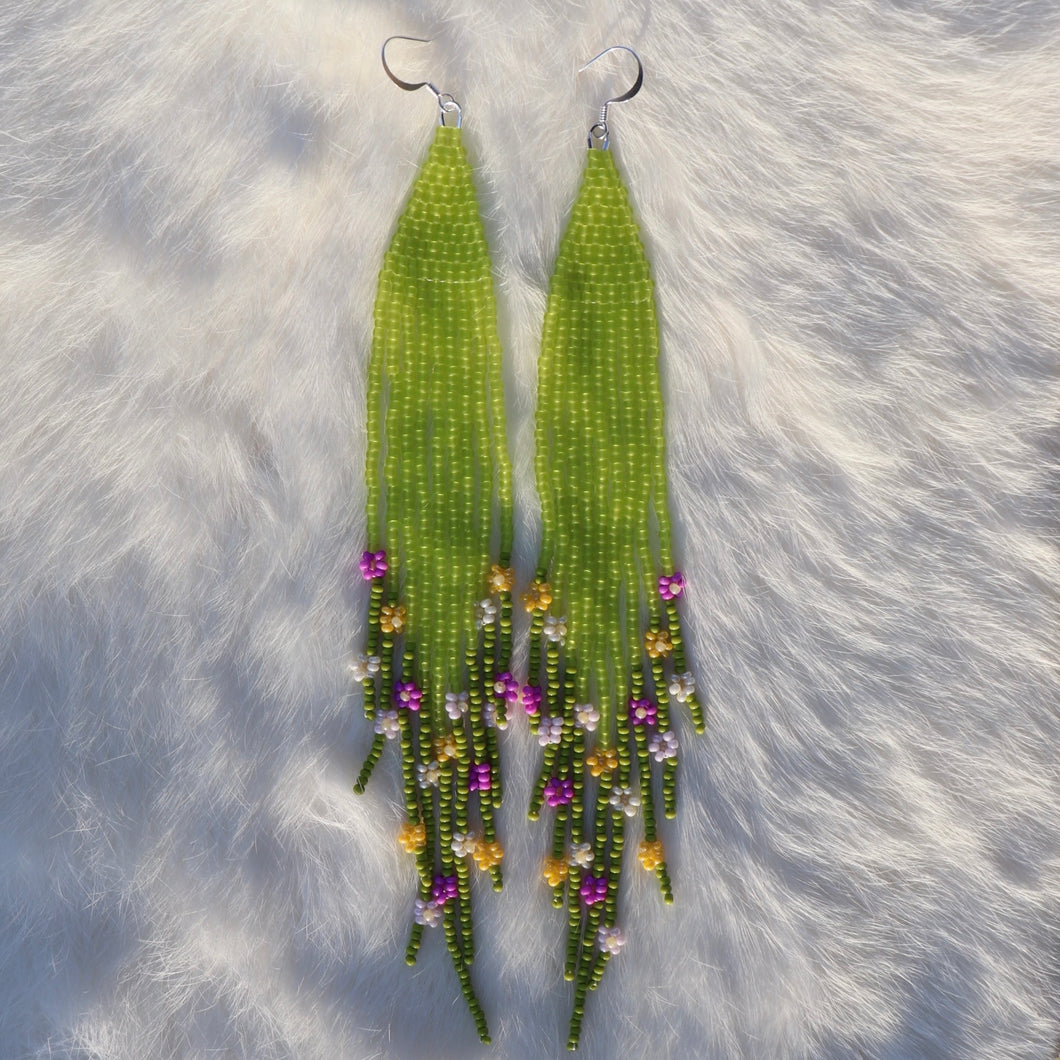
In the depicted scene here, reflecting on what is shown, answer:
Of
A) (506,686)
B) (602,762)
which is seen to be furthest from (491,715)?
(602,762)

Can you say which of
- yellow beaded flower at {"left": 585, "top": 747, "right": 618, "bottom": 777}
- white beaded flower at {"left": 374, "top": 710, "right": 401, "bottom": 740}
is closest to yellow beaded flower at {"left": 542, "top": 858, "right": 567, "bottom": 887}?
yellow beaded flower at {"left": 585, "top": 747, "right": 618, "bottom": 777}

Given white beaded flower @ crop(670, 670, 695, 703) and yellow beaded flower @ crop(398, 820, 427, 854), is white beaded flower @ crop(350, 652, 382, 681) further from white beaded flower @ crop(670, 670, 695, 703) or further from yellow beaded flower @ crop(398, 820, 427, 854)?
white beaded flower @ crop(670, 670, 695, 703)

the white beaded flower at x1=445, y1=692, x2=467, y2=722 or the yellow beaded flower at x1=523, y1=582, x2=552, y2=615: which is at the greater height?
the yellow beaded flower at x1=523, y1=582, x2=552, y2=615

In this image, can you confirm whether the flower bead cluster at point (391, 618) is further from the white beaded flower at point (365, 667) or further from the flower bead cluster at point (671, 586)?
the flower bead cluster at point (671, 586)

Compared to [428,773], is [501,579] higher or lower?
higher

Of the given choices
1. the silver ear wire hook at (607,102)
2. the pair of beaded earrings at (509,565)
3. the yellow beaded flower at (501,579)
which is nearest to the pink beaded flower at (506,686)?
the pair of beaded earrings at (509,565)

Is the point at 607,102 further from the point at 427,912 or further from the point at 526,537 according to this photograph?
the point at 427,912

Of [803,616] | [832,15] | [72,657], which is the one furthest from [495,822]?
[832,15]
